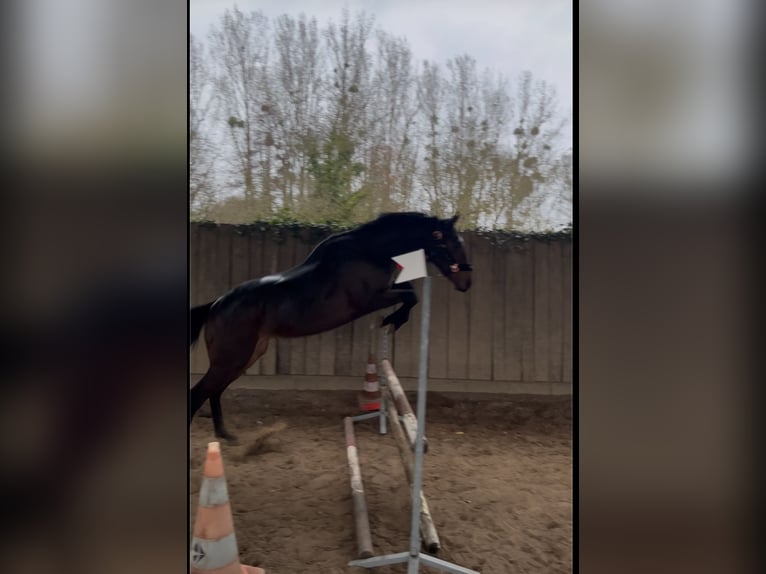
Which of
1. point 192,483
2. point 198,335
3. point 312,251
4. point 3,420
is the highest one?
point 312,251

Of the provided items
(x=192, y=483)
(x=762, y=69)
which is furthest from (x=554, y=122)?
(x=192, y=483)

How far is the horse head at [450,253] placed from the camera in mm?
1546

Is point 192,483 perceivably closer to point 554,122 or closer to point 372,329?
point 372,329

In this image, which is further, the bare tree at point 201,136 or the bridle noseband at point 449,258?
the bridle noseband at point 449,258

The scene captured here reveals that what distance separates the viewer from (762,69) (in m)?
1.07

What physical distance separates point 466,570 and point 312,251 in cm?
120

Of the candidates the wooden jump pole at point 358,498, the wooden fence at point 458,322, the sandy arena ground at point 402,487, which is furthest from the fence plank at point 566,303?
the wooden jump pole at point 358,498

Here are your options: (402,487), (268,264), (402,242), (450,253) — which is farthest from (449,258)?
(402,487)

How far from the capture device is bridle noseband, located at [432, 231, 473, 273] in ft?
5.07

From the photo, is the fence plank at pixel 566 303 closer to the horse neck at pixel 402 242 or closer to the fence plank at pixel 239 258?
the horse neck at pixel 402 242

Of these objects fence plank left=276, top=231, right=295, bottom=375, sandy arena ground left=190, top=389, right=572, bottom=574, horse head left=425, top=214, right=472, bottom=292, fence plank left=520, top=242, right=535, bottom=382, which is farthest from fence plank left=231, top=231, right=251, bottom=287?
fence plank left=520, top=242, right=535, bottom=382

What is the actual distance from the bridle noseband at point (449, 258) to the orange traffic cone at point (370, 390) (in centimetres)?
42

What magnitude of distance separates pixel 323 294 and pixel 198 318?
1.43 feet

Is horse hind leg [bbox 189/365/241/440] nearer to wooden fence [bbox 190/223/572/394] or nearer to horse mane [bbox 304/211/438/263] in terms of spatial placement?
wooden fence [bbox 190/223/572/394]
